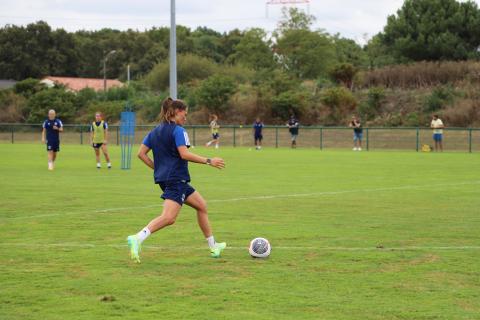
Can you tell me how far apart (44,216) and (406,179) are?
42.3 ft

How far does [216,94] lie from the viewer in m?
66.9

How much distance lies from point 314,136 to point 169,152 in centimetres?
4463

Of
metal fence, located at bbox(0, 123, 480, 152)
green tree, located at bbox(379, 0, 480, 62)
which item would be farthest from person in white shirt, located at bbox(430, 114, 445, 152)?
green tree, located at bbox(379, 0, 480, 62)

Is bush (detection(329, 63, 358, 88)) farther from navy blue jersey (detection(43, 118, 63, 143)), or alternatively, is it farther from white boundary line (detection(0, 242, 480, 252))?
white boundary line (detection(0, 242, 480, 252))

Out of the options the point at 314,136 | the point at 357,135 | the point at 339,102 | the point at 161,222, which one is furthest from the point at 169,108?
the point at 339,102

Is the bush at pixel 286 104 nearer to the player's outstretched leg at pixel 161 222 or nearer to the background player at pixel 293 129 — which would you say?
the background player at pixel 293 129

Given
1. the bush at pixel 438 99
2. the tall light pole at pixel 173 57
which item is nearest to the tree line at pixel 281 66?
the bush at pixel 438 99

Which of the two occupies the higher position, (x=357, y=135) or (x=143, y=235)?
(x=357, y=135)

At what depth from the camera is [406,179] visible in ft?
80.2

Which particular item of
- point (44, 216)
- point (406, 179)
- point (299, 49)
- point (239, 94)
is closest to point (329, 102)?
point (239, 94)

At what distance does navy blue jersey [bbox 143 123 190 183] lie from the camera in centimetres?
959

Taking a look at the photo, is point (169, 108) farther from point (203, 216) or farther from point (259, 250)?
point (259, 250)

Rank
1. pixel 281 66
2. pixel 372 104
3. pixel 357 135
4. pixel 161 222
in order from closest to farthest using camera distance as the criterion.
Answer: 1. pixel 161 222
2. pixel 357 135
3. pixel 372 104
4. pixel 281 66

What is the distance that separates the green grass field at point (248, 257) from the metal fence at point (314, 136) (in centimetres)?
2859
